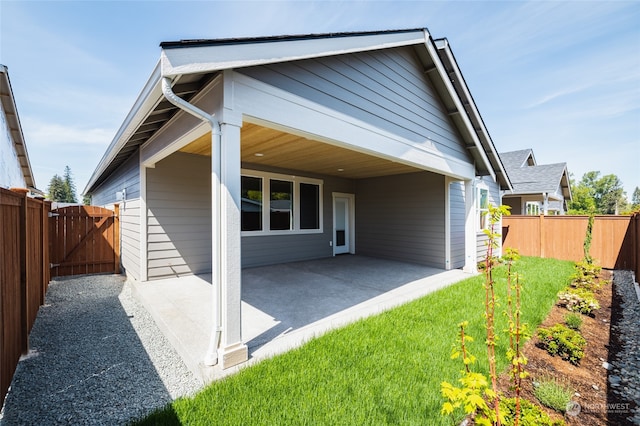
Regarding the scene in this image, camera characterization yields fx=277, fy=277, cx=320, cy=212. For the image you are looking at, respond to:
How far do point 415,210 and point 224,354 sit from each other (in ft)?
23.5

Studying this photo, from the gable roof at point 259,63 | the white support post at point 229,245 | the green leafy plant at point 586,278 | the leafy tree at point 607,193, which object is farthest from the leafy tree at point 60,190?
the leafy tree at point 607,193

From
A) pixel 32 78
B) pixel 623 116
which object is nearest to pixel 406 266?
pixel 32 78

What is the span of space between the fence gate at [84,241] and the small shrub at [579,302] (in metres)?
10.1

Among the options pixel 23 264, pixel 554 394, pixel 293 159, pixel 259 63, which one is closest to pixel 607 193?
pixel 293 159

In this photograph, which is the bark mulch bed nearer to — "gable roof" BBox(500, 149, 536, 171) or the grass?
the grass

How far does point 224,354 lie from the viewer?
2.68 meters

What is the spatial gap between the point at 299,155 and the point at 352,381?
4896 millimetres

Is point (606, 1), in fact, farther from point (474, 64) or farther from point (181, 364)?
point (181, 364)

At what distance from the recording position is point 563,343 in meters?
3.27

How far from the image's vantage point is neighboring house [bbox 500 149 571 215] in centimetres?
1286

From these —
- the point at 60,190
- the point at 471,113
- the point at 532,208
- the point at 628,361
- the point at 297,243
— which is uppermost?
the point at 60,190

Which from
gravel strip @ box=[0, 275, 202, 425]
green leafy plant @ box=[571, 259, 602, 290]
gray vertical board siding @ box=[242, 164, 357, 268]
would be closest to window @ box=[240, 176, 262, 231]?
gray vertical board siding @ box=[242, 164, 357, 268]

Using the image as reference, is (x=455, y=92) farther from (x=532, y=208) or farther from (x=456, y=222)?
(x=532, y=208)

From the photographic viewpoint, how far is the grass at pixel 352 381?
80.9 inches
